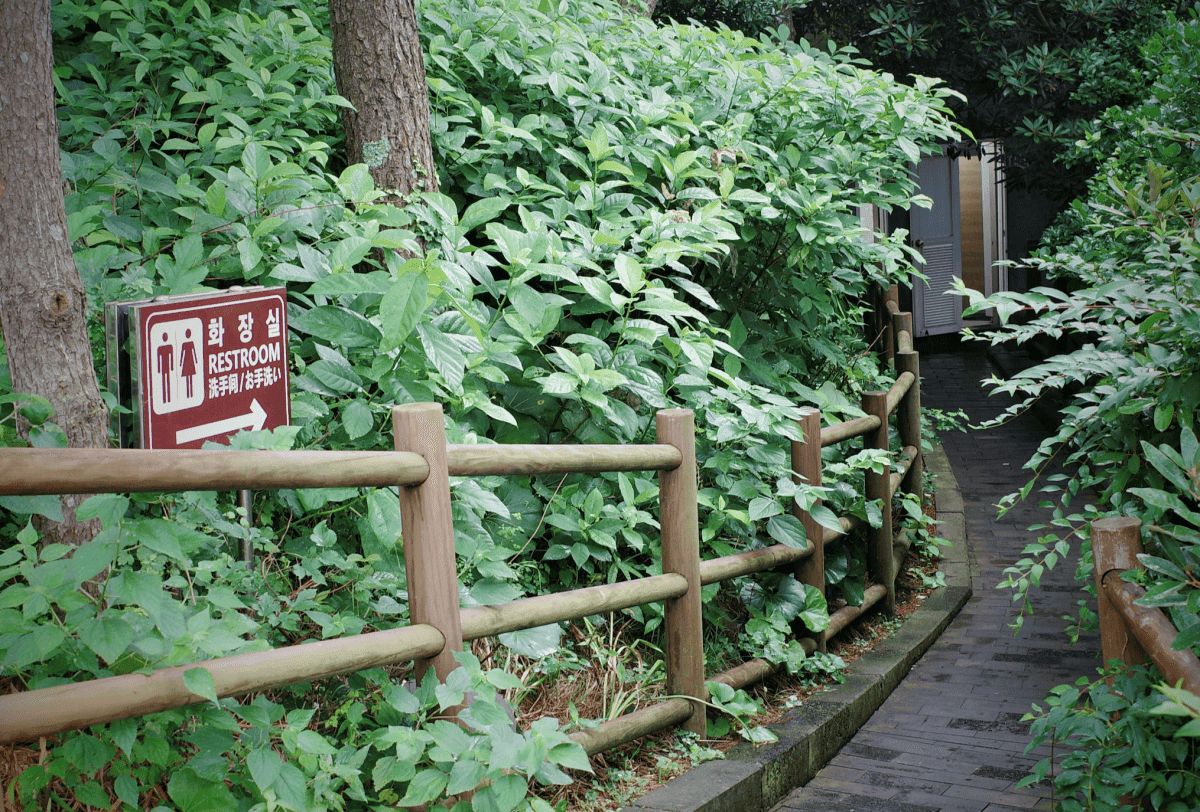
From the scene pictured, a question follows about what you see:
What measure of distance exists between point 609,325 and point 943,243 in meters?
11.8

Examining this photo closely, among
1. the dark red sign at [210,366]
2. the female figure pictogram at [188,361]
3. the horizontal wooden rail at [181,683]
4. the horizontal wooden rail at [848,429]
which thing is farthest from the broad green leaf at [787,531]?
the female figure pictogram at [188,361]

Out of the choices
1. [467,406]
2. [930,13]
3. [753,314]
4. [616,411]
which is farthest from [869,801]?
Answer: [930,13]

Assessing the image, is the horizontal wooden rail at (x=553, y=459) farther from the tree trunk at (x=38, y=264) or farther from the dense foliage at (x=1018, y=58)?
the dense foliage at (x=1018, y=58)

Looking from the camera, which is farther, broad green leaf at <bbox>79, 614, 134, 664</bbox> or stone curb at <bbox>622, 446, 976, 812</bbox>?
stone curb at <bbox>622, 446, 976, 812</bbox>

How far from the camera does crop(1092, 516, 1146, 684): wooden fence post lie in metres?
2.56

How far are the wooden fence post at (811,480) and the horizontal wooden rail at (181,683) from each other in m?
2.20

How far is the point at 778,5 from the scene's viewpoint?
9617mm

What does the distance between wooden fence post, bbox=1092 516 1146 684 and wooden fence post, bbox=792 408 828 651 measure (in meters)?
1.45

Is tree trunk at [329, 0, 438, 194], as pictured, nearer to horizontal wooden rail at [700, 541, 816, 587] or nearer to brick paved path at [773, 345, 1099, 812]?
horizontal wooden rail at [700, 541, 816, 587]

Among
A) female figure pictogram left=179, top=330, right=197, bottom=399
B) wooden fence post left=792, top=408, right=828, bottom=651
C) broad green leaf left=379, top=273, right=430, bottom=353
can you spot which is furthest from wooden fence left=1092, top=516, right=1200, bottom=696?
female figure pictogram left=179, top=330, right=197, bottom=399

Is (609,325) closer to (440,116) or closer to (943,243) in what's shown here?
(440,116)

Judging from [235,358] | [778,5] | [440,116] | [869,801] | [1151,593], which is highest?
[778,5]

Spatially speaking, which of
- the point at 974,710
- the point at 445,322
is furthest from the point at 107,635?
the point at 974,710

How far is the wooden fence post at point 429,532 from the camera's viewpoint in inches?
92.4
